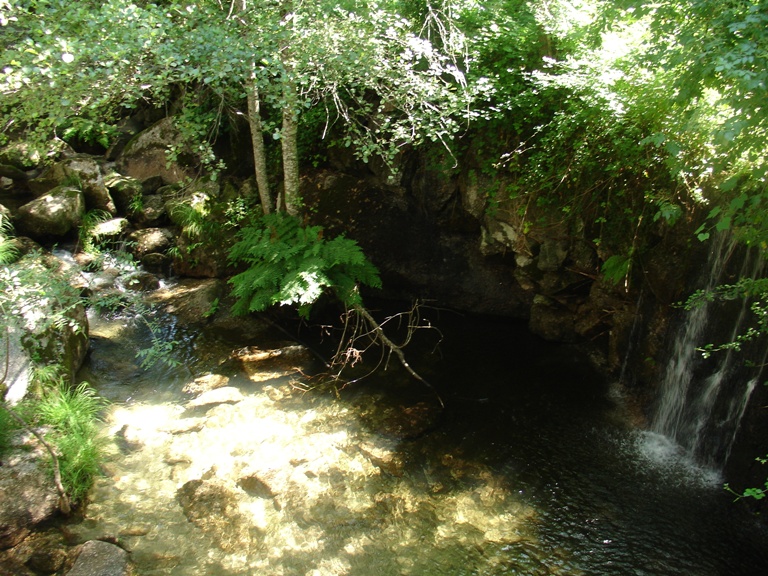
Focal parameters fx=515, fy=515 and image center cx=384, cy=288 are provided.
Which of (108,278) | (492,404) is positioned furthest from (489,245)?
(108,278)

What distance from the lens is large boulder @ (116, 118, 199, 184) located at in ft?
37.3

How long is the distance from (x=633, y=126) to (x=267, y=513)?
5.56 metres

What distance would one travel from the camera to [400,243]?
8.97 metres

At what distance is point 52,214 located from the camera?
927 centimetres

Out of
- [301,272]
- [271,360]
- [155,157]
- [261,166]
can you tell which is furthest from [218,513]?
[155,157]

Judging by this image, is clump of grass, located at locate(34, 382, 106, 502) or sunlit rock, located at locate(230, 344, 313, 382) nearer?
clump of grass, located at locate(34, 382, 106, 502)

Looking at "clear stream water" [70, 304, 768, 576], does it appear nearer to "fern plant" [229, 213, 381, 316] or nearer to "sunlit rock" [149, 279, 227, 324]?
"fern plant" [229, 213, 381, 316]

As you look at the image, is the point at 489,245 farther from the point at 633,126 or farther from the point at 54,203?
the point at 54,203

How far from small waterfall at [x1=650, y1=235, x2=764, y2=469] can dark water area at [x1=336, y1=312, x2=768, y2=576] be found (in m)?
0.27

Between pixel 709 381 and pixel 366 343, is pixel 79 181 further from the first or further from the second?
pixel 709 381

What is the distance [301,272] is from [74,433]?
3.20m

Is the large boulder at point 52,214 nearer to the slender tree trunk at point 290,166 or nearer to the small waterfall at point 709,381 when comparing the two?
the slender tree trunk at point 290,166

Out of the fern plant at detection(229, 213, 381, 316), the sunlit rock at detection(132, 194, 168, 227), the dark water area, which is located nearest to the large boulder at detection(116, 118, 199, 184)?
the sunlit rock at detection(132, 194, 168, 227)

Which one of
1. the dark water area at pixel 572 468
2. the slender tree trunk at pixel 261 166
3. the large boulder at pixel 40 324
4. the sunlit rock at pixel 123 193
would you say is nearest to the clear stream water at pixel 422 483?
the dark water area at pixel 572 468
